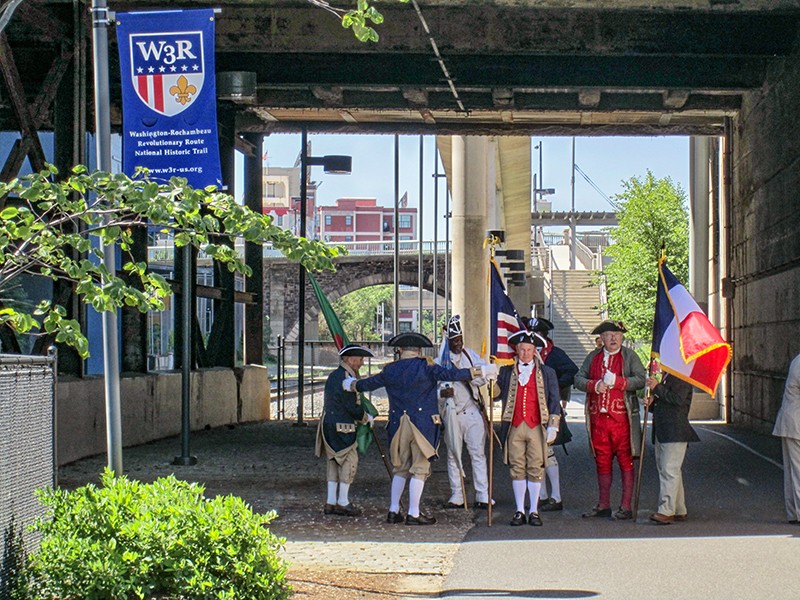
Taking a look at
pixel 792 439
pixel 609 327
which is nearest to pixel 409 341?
pixel 609 327

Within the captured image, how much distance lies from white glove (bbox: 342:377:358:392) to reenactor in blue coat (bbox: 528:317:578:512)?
2.00m

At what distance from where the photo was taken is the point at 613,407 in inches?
490

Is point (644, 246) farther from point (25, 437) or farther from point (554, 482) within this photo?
point (25, 437)

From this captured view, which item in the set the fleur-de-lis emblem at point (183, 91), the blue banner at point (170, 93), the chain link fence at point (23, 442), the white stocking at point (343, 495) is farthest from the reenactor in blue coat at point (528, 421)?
the chain link fence at point (23, 442)

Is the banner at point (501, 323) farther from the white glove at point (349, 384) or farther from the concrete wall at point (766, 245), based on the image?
the concrete wall at point (766, 245)

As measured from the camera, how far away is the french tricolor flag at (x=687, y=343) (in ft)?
39.9

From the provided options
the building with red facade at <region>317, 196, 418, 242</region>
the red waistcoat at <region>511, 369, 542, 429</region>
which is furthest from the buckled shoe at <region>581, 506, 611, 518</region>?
the building with red facade at <region>317, 196, 418, 242</region>

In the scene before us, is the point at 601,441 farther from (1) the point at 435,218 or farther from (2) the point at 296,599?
(1) the point at 435,218

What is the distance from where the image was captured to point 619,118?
27.0m

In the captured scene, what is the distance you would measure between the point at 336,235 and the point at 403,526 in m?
162

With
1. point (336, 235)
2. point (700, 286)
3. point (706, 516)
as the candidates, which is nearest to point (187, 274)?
point (706, 516)

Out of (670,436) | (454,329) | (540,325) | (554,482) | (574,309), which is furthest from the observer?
(574,309)

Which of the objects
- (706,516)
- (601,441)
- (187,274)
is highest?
(187,274)

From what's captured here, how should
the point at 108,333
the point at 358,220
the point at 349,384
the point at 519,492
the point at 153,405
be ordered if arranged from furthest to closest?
1. the point at 358,220
2. the point at 153,405
3. the point at 349,384
4. the point at 519,492
5. the point at 108,333
